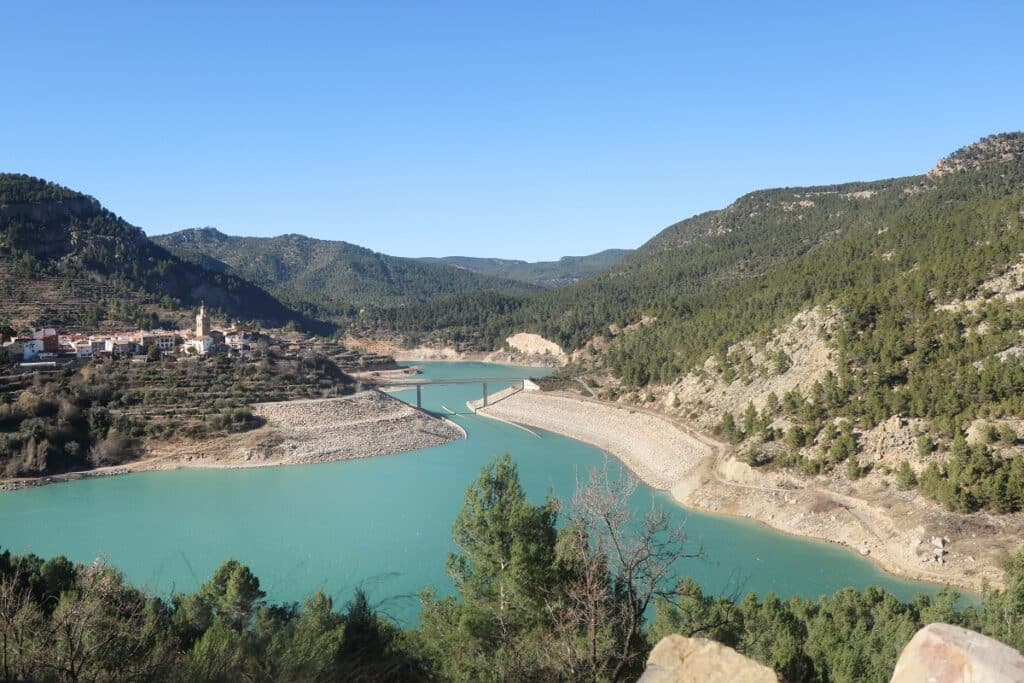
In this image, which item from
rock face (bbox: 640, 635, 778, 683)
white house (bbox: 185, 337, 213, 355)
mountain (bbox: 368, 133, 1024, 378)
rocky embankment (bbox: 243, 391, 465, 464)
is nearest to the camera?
rock face (bbox: 640, 635, 778, 683)

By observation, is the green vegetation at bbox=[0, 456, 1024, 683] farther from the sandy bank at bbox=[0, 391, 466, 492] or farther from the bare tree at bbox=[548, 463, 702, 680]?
the sandy bank at bbox=[0, 391, 466, 492]

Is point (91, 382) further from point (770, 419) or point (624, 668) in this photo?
point (624, 668)

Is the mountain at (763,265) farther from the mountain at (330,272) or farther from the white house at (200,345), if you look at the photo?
the mountain at (330,272)

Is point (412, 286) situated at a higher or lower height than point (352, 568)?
higher

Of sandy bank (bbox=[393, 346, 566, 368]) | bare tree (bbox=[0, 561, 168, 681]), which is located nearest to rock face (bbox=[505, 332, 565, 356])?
sandy bank (bbox=[393, 346, 566, 368])

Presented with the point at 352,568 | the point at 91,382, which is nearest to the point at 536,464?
the point at 352,568

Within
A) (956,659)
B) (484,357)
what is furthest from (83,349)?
(484,357)
